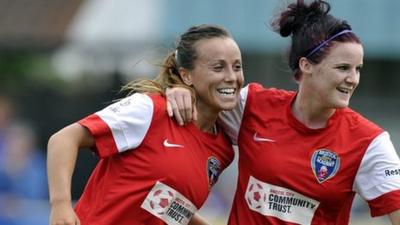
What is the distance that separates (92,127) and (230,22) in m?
10.4

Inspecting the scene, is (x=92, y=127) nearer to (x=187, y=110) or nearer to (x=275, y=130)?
(x=187, y=110)

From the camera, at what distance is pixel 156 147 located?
5.60 meters

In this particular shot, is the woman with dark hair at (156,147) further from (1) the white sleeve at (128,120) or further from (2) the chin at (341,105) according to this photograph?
(2) the chin at (341,105)

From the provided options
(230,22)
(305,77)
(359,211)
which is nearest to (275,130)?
(305,77)

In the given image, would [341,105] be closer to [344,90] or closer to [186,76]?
[344,90]

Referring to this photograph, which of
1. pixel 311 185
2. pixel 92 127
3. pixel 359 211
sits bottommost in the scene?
pixel 359 211

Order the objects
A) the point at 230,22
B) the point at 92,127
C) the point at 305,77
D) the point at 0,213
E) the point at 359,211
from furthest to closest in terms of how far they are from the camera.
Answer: the point at 230,22
the point at 359,211
the point at 0,213
the point at 305,77
the point at 92,127

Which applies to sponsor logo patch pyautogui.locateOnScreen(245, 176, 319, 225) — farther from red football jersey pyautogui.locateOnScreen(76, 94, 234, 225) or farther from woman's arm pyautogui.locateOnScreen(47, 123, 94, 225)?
woman's arm pyautogui.locateOnScreen(47, 123, 94, 225)

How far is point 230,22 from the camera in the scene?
51.5 ft

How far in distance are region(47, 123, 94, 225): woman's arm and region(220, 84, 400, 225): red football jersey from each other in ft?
3.24

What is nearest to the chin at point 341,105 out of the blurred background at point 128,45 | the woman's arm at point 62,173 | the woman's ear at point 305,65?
the woman's ear at point 305,65

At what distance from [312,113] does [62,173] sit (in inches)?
52.1

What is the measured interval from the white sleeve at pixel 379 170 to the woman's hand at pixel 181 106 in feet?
2.77

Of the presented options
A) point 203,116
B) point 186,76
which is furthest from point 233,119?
point 186,76
